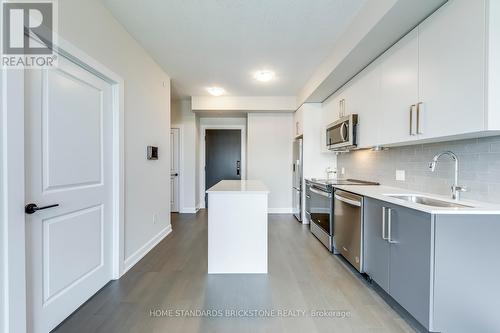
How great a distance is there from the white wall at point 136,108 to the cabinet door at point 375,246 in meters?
2.48

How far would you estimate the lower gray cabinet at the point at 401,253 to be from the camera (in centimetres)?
162

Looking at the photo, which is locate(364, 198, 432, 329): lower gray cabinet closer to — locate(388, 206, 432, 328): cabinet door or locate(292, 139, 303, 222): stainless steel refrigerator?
locate(388, 206, 432, 328): cabinet door

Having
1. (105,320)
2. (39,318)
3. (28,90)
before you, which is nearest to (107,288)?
(105,320)

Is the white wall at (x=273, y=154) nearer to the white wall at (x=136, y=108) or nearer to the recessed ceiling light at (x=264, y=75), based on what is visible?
the recessed ceiling light at (x=264, y=75)

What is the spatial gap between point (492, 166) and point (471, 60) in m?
0.77

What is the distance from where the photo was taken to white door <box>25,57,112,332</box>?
1.60 metres

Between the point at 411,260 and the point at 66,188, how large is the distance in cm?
257

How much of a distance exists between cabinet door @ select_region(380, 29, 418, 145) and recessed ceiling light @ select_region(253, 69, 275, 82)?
5.46 feet

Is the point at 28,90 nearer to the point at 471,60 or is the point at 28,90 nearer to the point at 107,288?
the point at 107,288

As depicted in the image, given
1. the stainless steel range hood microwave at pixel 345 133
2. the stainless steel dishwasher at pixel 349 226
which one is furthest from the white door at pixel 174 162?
the stainless steel dishwasher at pixel 349 226

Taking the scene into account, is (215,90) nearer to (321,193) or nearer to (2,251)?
(321,193)

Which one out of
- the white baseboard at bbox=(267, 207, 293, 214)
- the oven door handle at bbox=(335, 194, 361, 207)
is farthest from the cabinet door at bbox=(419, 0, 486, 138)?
the white baseboard at bbox=(267, 207, 293, 214)

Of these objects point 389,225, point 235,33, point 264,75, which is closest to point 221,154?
point 264,75

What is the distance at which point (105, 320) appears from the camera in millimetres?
1852
